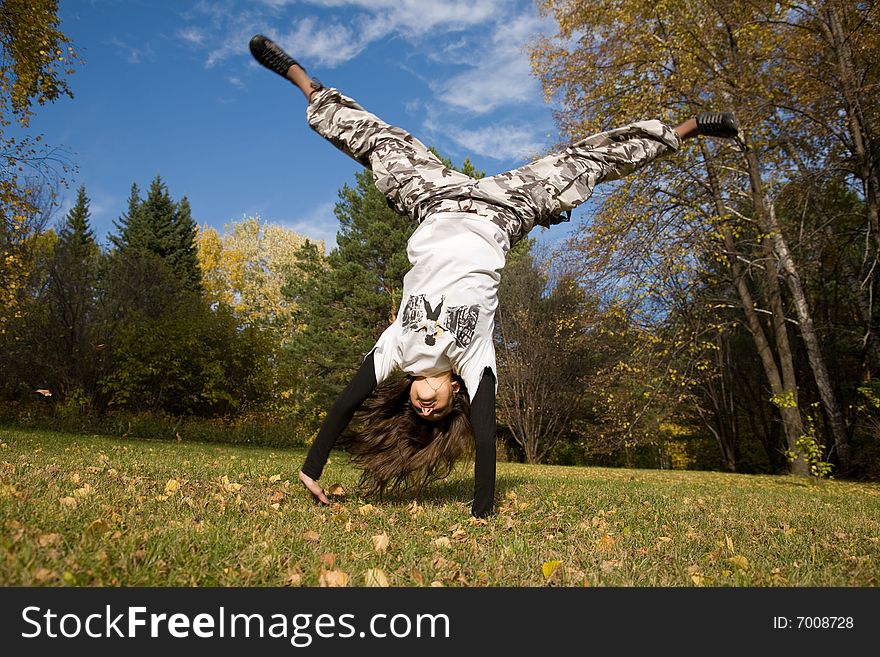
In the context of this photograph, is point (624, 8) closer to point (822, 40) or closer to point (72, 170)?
point (822, 40)

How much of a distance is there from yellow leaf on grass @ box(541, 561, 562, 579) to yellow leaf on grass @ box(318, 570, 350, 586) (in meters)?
0.84

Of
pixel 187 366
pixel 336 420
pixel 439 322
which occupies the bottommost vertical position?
pixel 336 420

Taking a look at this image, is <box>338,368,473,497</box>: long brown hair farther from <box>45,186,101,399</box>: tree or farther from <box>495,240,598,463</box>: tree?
<box>495,240,598,463</box>: tree

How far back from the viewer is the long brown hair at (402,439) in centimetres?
428

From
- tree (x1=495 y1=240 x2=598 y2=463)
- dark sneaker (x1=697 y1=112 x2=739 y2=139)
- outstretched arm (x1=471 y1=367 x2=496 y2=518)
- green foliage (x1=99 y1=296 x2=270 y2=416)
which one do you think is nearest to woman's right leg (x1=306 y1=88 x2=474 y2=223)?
outstretched arm (x1=471 y1=367 x2=496 y2=518)

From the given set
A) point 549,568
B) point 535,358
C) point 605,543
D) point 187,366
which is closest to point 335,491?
point 605,543

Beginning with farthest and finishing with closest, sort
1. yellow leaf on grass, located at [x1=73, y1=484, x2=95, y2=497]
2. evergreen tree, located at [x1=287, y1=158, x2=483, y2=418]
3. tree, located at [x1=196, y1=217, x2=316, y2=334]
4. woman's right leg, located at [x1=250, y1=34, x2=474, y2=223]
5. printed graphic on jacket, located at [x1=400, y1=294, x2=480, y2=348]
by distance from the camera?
tree, located at [x1=196, y1=217, x2=316, y2=334] < evergreen tree, located at [x1=287, y1=158, x2=483, y2=418] < woman's right leg, located at [x1=250, y1=34, x2=474, y2=223] < printed graphic on jacket, located at [x1=400, y1=294, x2=480, y2=348] < yellow leaf on grass, located at [x1=73, y1=484, x2=95, y2=497]

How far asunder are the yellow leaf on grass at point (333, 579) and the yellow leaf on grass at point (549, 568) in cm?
84

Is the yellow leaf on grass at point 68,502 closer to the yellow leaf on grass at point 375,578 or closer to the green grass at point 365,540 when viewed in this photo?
the green grass at point 365,540

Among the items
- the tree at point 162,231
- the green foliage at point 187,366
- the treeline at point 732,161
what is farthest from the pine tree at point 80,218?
the treeline at point 732,161

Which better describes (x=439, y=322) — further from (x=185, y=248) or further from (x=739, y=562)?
(x=185, y=248)

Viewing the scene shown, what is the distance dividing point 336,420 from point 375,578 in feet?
6.32

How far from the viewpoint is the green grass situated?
2.18 meters

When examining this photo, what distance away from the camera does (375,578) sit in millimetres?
2211
